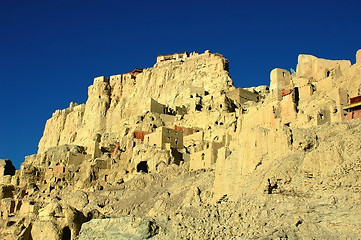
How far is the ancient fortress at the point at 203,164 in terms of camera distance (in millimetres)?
22812

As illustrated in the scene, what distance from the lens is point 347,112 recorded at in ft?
129

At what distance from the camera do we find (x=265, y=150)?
2931 cm

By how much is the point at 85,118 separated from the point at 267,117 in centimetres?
5696

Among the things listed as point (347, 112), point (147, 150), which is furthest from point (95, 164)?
point (347, 112)

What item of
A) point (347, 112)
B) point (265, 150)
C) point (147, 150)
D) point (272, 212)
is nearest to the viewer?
point (272, 212)

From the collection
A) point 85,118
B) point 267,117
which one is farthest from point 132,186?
point 85,118

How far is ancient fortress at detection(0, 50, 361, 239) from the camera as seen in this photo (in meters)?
22.8

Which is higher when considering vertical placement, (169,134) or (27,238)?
(169,134)

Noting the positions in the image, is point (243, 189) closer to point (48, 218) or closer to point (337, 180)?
point (337, 180)

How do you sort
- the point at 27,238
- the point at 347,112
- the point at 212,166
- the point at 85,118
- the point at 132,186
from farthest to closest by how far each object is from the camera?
the point at 85,118 → the point at 132,186 → the point at 212,166 → the point at 347,112 → the point at 27,238

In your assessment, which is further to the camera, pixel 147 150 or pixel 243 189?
pixel 147 150

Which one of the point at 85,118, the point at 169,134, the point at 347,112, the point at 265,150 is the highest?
the point at 85,118

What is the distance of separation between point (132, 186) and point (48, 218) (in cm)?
1985

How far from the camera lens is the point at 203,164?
45.2 m
